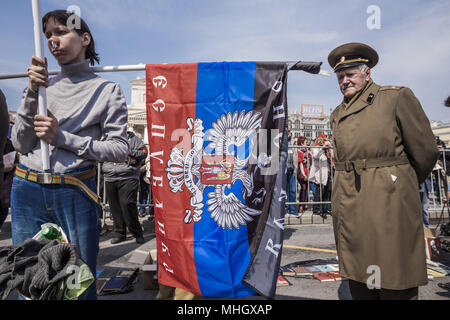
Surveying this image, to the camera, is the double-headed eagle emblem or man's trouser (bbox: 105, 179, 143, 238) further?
man's trouser (bbox: 105, 179, 143, 238)

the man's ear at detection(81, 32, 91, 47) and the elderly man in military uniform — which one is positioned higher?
the man's ear at detection(81, 32, 91, 47)

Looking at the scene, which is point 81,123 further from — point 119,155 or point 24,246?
point 24,246

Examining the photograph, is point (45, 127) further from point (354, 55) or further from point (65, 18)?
point (354, 55)

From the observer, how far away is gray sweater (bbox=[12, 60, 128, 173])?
58.0 inches

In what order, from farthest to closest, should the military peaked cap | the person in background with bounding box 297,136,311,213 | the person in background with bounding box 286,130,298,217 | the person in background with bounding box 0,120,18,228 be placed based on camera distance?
the person in background with bounding box 297,136,311,213 < the person in background with bounding box 286,130,298,217 < the person in background with bounding box 0,120,18,228 < the military peaked cap

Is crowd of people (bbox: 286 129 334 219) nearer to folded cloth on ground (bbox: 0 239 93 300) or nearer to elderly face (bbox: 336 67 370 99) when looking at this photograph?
elderly face (bbox: 336 67 370 99)

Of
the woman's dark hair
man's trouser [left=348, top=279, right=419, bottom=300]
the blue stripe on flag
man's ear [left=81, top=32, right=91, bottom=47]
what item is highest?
the woman's dark hair

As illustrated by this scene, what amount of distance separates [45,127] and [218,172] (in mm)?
1257

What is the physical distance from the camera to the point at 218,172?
7.43 feet

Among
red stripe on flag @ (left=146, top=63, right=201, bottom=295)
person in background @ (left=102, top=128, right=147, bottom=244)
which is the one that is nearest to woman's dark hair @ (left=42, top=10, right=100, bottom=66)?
red stripe on flag @ (left=146, top=63, right=201, bottom=295)

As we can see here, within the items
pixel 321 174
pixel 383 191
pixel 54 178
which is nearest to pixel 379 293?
pixel 383 191

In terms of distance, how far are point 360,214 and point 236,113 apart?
1.21m

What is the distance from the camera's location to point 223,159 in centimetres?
226
